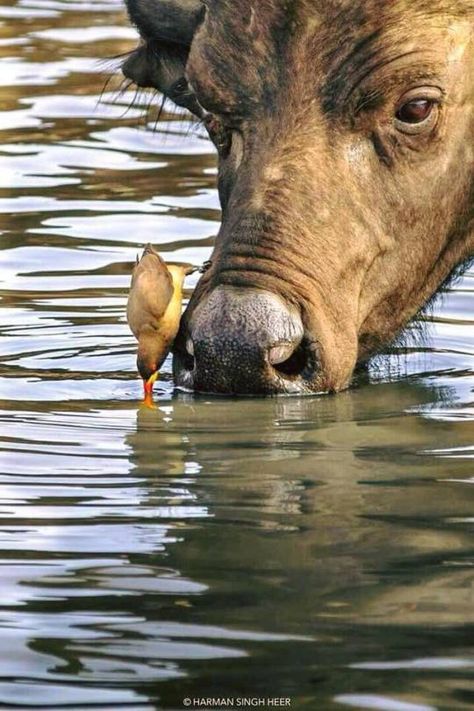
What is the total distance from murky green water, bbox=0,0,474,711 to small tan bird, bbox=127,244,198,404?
26 centimetres

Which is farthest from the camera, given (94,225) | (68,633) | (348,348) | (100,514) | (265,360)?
(94,225)

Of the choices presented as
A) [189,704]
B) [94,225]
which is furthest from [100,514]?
[94,225]

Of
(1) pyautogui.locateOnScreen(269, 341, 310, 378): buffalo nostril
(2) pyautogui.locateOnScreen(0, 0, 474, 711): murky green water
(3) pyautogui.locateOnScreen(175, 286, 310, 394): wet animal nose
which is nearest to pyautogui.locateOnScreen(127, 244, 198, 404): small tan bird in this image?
(3) pyautogui.locateOnScreen(175, 286, 310, 394): wet animal nose

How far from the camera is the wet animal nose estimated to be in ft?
25.3

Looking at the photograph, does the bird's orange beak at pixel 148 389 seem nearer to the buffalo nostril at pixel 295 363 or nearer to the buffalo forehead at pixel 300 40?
the buffalo nostril at pixel 295 363

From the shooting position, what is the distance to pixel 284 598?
5.66 metres

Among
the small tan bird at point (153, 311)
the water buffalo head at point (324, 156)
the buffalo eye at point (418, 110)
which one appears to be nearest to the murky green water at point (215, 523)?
the small tan bird at point (153, 311)

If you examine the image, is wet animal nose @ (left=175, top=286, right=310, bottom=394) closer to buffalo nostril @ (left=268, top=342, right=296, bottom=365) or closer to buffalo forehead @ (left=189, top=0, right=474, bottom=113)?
buffalo nostril @ (left=268, top=342, right=296, bottom=365)

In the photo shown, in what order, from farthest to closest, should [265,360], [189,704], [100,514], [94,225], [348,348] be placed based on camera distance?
[94,225]
[348,348]
[265,360]
[100,514]
[189,704]

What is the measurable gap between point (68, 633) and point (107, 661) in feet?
0.77

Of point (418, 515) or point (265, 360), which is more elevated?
point (265, 360)

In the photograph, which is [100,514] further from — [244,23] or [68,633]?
[244,23]

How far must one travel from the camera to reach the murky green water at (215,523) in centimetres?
516

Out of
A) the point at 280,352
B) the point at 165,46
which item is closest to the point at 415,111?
the point at 280,352
